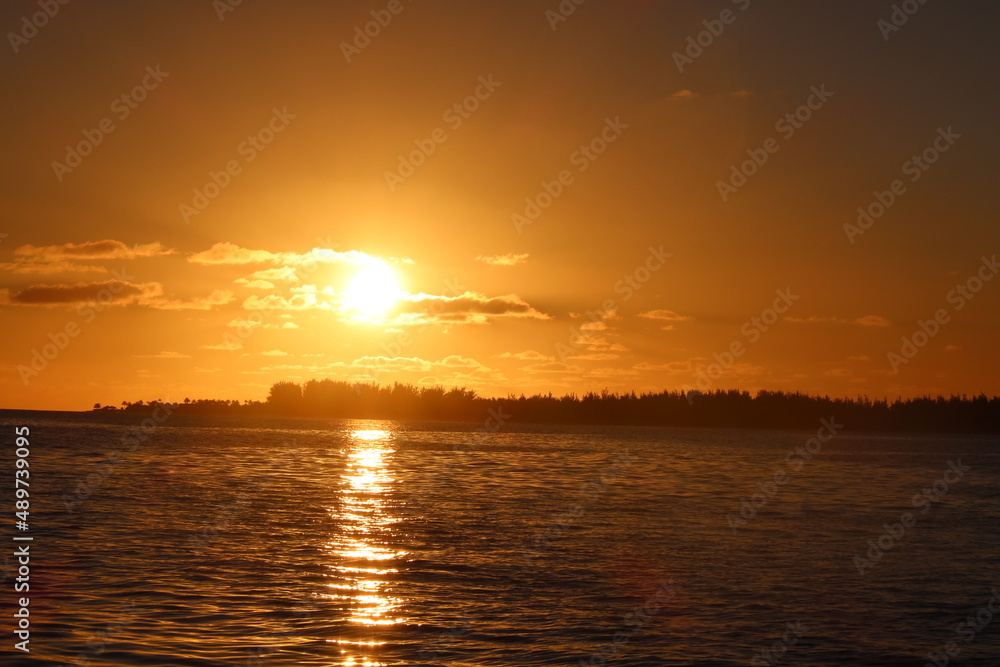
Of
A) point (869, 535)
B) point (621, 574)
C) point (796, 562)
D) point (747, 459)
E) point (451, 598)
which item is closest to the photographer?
point (451, 598)

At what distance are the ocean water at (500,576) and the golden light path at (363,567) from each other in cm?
11

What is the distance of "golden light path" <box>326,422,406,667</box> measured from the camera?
18.6m

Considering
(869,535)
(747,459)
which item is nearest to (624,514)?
(869,535)

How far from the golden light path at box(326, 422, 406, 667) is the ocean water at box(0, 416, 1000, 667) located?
11cm

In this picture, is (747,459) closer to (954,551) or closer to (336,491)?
(336,491)

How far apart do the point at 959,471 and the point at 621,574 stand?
218 ft

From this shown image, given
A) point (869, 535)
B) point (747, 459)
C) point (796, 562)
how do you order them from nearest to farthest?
point (796, 562) → point (869, 535) → point (747, 459)

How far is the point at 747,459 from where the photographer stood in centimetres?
9844

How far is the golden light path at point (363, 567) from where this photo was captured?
18.6 m

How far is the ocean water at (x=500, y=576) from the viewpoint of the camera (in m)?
18.6

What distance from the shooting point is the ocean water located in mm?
18641

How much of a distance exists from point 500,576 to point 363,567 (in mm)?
4183

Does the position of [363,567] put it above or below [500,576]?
above

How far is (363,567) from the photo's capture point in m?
27.1
